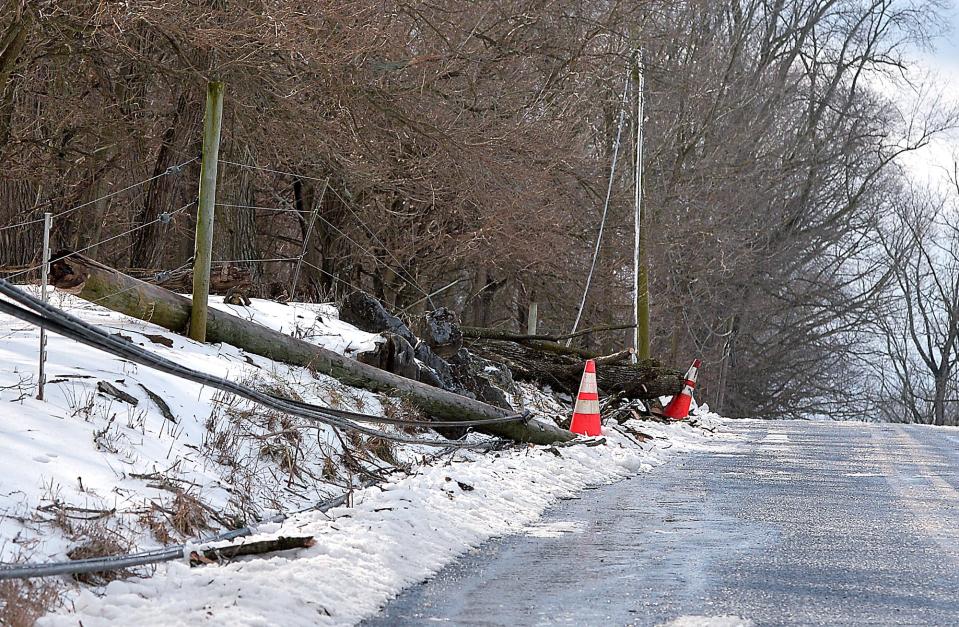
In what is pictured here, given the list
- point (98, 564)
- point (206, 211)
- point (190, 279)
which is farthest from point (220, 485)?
point (190, 279)

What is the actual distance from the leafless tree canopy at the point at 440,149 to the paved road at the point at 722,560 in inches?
169

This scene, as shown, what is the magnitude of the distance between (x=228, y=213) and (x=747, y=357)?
31172mm

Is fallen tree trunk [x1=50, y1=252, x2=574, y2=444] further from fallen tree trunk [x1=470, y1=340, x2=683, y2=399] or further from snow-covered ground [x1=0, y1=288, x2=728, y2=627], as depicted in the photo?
fallen tree trunk [x1=470, y1=340, x2=683, y2=399]

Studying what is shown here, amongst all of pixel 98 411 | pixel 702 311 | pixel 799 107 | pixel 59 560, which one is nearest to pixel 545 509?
pixel 98 411

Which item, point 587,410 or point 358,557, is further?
point 587,410

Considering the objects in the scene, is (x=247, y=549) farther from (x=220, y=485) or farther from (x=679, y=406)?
(x=679, y=406)

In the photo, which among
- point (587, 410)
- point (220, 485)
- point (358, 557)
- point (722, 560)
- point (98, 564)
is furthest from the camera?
point (587, 410)

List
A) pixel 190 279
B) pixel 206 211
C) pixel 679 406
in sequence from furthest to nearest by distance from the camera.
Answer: pixel 679 406 → pixel 190 279 → pixel 206 211

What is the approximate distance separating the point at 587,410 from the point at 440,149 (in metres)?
3.67

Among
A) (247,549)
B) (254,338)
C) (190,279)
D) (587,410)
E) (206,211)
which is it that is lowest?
(247,549)

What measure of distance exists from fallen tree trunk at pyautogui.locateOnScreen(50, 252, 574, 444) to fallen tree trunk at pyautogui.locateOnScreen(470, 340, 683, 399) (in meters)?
5.20

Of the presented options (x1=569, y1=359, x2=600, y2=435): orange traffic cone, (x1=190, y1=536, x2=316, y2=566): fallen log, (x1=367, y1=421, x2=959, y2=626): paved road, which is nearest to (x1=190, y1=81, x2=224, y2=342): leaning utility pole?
(x1=367, y1=421, x2=959, y2=626): paved road

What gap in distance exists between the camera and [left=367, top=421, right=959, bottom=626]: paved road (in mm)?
4477

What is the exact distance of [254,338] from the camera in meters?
9.55
